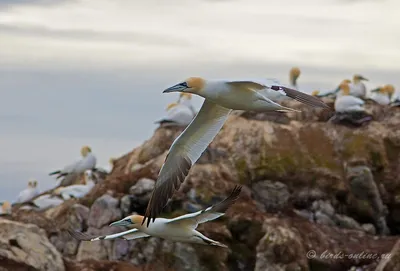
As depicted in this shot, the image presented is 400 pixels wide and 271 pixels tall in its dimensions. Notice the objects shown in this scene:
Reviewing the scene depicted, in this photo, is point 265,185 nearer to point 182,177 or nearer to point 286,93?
point 182,177

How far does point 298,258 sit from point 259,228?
88cm

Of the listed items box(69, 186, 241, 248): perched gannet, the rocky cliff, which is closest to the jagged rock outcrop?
box(69, 186, 241, 248): perched gannet

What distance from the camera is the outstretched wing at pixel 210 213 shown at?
14.1 metres

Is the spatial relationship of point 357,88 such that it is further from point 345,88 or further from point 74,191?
point 74,191

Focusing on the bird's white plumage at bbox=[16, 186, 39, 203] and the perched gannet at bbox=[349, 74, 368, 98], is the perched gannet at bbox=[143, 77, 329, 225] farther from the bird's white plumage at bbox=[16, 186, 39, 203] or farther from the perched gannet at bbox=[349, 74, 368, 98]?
the bird's white plumage at bbox=[16, 186, 39, 203]

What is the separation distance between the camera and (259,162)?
2144 cm

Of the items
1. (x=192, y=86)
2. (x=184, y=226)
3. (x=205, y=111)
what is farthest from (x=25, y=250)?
(x=192, y=86)

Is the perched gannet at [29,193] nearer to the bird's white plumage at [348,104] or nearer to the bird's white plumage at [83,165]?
the bird's white plumage at [83,165]

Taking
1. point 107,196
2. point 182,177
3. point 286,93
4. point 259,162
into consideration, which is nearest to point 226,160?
point 259,162

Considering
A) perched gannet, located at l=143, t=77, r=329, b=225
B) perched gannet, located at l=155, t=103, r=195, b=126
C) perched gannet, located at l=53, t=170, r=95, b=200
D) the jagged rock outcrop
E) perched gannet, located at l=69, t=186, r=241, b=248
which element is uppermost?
perched gannet, located at l=143, t=77, r=329, b=225

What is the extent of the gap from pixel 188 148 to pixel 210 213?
111cm

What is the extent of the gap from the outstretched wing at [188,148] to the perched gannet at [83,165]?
534 inches

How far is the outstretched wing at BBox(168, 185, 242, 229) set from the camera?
14.1 m

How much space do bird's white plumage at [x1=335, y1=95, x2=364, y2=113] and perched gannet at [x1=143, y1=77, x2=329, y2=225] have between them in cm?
907
